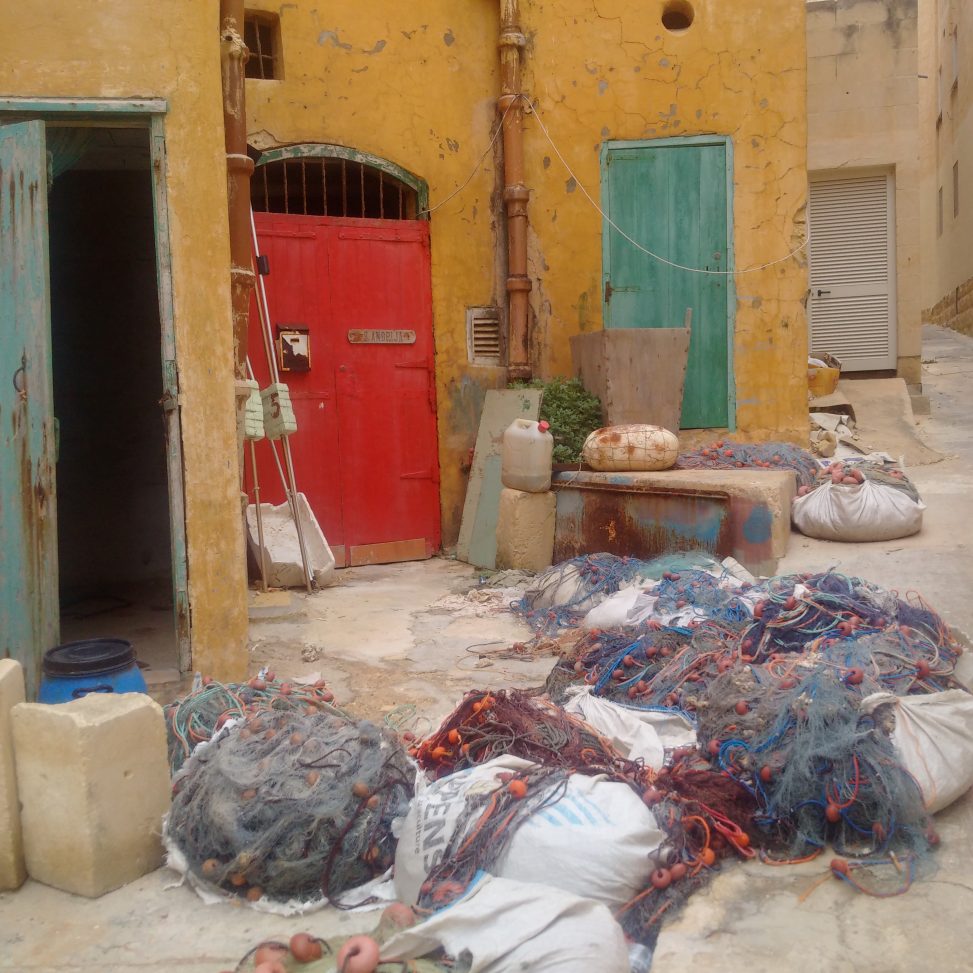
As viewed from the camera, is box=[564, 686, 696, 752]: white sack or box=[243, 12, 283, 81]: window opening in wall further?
box=[243, 12, 283, 81]: window opening in wall

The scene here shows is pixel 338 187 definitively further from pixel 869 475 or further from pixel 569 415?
pixel 869 475

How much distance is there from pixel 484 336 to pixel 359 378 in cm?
123

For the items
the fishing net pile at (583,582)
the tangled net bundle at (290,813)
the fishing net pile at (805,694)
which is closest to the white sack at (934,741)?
the fishing net pile at (805,694)

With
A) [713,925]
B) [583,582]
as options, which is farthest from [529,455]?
[713,925]

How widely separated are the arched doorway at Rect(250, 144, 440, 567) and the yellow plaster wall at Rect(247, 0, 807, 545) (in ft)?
0.58

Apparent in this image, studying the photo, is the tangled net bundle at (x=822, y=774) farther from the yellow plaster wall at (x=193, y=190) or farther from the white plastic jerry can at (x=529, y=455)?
the white plastic jerry can at (x=529, y=455)

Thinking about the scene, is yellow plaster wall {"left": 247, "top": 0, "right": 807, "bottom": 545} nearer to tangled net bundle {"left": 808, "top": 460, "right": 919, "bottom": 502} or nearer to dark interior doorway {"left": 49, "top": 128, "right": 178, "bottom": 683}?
tangled net bundle {"left": 808, "top": 460, "right": 919, "bottom": 502}

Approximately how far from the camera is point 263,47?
27.7 ft

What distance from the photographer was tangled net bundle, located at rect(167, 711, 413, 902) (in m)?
3.08

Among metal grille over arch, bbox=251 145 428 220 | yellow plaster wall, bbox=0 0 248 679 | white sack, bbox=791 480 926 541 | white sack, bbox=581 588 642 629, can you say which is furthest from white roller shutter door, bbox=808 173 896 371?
yellow plaster wall, bbox=0 0 248 679

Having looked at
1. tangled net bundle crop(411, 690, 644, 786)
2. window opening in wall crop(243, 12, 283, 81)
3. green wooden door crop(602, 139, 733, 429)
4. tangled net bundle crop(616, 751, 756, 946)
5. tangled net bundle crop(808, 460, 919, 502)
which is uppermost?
window opening in wall crop(243, 12, 283, 81)

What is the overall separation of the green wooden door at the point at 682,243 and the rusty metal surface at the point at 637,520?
1738 millimetres

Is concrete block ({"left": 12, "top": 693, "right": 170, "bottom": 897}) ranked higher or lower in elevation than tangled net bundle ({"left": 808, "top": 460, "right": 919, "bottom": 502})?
lower

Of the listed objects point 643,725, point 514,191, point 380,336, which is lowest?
point 643,725
